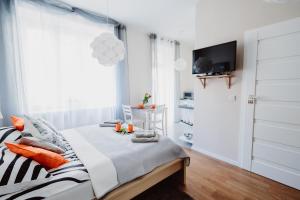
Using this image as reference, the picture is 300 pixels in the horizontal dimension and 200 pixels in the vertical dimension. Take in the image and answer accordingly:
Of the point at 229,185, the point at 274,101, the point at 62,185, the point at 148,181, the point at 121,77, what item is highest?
the point at 121,77

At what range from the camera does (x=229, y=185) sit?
1912mm

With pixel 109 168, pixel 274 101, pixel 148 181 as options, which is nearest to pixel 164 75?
pixel 274 101

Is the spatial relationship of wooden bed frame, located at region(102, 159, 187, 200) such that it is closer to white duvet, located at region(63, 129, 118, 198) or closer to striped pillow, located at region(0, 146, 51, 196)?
white duvet, located at region(63, 129, 118, 198)

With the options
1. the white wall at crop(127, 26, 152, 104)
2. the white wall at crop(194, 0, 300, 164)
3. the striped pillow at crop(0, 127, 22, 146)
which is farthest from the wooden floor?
the white wall at crop(127, 26, 152, 104)

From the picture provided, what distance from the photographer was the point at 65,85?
2.81 m

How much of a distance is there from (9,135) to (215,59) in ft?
9.18

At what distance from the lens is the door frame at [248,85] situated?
1996 millimetres

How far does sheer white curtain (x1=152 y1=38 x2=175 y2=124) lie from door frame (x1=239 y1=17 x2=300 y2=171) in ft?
8.21

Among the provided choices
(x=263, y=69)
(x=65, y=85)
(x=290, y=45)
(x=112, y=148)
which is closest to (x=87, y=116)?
(x=65, y=85)

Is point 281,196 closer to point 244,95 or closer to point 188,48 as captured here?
point 244,95

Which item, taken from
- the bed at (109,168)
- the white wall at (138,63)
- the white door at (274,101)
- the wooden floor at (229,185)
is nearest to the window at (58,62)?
the white wall at (138,63)

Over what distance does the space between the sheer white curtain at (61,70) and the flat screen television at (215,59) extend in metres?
1.87

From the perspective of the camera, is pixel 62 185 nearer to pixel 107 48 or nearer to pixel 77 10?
pixel 107 48

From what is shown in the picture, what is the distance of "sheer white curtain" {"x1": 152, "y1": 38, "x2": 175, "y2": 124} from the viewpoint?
14.4ft
